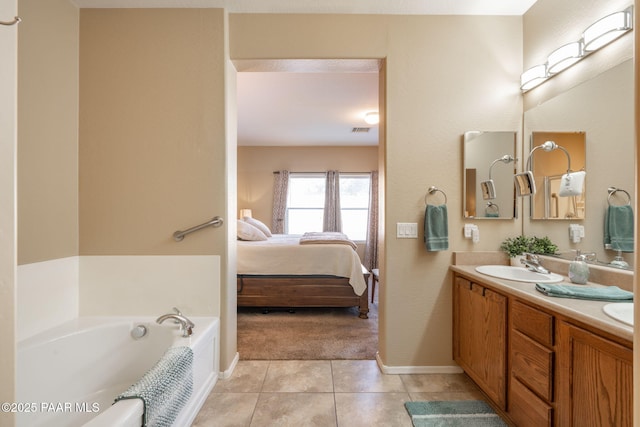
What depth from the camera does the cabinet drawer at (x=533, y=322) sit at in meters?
1.36

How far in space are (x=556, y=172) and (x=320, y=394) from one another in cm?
214

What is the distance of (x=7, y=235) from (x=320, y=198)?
18.9ft

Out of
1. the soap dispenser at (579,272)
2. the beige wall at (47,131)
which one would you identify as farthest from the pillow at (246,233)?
the soap dispenser at (579,272)

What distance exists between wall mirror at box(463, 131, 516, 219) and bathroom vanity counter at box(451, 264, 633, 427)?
52 cm

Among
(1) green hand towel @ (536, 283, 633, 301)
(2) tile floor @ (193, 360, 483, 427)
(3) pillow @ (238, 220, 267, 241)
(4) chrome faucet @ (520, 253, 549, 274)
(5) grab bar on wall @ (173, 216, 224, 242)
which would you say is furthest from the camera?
(3) pillow @ (238, 220, 267, 241)

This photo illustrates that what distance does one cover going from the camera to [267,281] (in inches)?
139

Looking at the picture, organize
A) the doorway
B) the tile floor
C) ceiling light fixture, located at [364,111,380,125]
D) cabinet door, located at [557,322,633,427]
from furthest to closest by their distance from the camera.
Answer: ceiling light fixture, located at [364,111,380,125] → the doorway → the tile floor → cabinet door, located at [557,322,633,427]

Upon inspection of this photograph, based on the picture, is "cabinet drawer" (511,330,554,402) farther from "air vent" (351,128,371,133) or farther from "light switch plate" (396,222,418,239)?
"air vent" (351,128,371,133)

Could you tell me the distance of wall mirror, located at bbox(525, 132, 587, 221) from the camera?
1.81 meters

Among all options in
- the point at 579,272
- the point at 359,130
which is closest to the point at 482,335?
the point at 579,272

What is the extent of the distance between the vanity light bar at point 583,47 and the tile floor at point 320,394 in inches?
86.8

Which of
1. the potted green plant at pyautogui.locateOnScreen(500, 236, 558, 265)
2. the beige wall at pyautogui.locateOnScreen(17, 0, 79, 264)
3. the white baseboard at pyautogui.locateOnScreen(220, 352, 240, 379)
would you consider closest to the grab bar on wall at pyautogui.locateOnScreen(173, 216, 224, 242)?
the beige wall at pyautogui.locateOnScreen(17, 0, 79, 264)

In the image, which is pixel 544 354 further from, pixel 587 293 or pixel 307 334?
pixel 307 334

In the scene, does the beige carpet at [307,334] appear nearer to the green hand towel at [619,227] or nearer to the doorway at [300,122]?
the doorway at [300,122]
